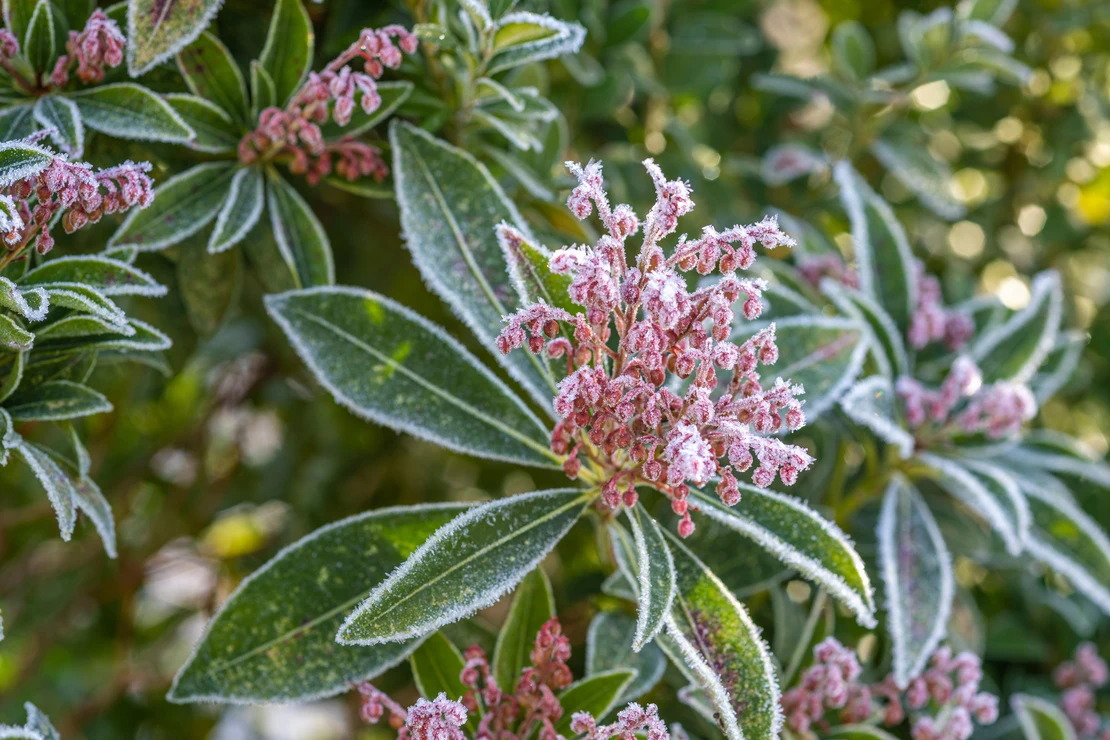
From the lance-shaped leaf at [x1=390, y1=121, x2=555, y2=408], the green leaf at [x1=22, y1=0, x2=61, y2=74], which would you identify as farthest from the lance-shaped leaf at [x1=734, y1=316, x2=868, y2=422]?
the green leaf at [x1=22, y1=0, x2=61, y2=74]

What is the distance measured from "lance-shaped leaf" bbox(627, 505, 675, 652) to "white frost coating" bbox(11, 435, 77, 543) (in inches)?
21.2

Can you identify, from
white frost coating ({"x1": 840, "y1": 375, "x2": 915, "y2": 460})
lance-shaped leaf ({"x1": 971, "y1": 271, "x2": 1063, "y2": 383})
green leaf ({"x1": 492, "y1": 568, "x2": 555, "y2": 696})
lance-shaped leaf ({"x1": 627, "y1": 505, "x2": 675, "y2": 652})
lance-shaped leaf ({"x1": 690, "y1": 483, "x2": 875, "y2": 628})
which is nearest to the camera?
lance-shaped leaf ({"x1": 627, "y1": 505, "x2": 675, "y2": 652})

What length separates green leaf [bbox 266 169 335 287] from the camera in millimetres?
1338

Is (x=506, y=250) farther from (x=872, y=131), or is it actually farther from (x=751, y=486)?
(x=872, y=131)

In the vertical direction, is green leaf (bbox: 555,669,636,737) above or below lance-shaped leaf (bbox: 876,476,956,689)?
above

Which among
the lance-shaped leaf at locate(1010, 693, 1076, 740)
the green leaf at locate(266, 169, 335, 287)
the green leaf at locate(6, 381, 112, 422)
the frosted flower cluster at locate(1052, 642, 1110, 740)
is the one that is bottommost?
the frosted flower cluster at locate(1052, 642, 1110, 740)

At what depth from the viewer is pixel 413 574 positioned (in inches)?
39.8

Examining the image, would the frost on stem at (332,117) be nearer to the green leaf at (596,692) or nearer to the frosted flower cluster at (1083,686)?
the green leaf at (596,692)

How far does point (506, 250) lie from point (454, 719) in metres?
0.47

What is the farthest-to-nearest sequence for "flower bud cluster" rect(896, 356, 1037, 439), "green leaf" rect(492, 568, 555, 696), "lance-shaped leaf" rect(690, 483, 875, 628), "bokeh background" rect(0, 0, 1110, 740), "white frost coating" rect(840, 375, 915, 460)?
1. "bokeh background" rect(0, 0, 1110, 740)
2. "flower bud cluster" rect(896, 356, 1037, 439)
3. "white frost coating" rect(840, 375, 915, 460)
4. "green leaf" rect(492, 568, 555, 696)
5. "lance-shaped leaf" rect(690, 483, 875, 628)

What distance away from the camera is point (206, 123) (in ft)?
4.29

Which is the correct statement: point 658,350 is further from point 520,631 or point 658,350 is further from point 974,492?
point 974,492

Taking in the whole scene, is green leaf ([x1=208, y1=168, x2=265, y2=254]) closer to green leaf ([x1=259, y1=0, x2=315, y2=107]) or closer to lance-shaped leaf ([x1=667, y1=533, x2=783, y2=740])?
green leaf ([x1=259, y1=0, x2=315, y2=107])

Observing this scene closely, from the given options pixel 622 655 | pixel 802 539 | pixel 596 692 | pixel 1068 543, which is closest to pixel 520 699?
pixel 596 692
